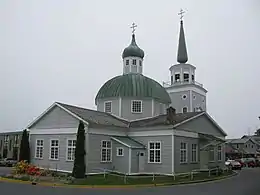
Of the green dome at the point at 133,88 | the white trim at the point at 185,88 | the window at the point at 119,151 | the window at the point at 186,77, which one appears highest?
the window at the point at 186,77

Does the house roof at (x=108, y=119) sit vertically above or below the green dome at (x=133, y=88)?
below

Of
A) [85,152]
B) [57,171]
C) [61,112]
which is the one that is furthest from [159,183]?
[61,112]

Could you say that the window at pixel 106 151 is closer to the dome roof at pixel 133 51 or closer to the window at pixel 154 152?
the window at pixel 154 152

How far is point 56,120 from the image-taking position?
32156 mm

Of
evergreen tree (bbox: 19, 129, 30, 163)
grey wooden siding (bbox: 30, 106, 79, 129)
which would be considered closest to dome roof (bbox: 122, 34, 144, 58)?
grey wooden siding (bbox: 30, 106, 79, 129)

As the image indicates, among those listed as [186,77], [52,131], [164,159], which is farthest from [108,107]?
[186,77]

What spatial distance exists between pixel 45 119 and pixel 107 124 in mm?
6875

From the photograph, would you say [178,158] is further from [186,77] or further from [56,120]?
[186,77]

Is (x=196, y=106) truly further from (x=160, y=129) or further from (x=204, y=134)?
(x=160, y=129)

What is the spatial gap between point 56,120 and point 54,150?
2833 mm

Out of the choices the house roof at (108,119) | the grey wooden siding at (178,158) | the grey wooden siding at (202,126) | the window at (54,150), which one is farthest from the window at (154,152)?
the window at (54,150)

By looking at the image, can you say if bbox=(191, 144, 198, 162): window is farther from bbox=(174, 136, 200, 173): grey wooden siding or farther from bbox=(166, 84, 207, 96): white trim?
bbox=(166, 84, 207, 96): white trim

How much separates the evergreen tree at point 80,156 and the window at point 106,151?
277 cm

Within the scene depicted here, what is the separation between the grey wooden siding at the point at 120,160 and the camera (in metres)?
30.0
